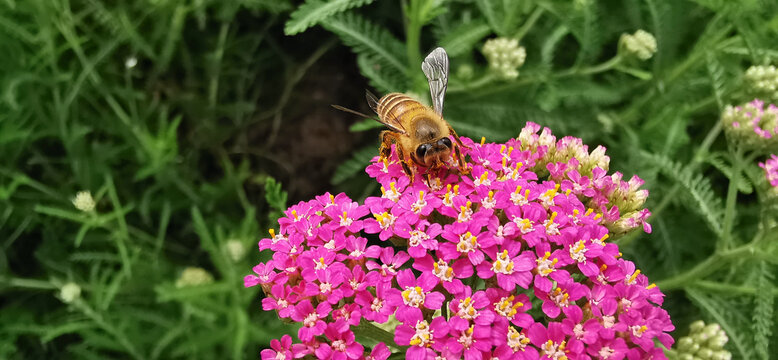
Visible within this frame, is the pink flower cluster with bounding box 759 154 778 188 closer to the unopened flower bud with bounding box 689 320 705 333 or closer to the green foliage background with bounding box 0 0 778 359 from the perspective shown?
the green foliage background with bounding box 0 0 778 359

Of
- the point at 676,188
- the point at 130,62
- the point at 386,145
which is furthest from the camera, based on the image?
the point at 130,62

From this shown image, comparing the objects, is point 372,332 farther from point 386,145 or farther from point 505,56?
point 505,56

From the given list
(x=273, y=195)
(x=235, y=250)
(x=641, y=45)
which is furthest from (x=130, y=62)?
(x=641, y=45)

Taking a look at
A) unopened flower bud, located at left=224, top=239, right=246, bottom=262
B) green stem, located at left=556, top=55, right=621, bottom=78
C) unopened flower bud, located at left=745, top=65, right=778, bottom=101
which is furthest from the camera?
green stem, located at left=556, top=55, right=621, bottom=78

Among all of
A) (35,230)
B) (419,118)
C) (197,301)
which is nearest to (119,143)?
(35,230)

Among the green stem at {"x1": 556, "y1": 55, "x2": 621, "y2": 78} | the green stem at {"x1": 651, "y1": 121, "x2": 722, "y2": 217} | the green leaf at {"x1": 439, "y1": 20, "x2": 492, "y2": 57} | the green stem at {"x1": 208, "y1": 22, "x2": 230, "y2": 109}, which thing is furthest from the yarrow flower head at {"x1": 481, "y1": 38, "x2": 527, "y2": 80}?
the green stem at {"x1": 208, "y1": 22, "x2": 230, "y2": 109}

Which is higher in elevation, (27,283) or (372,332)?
(27,283)

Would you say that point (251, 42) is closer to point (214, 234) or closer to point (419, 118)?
point (214, 234)
